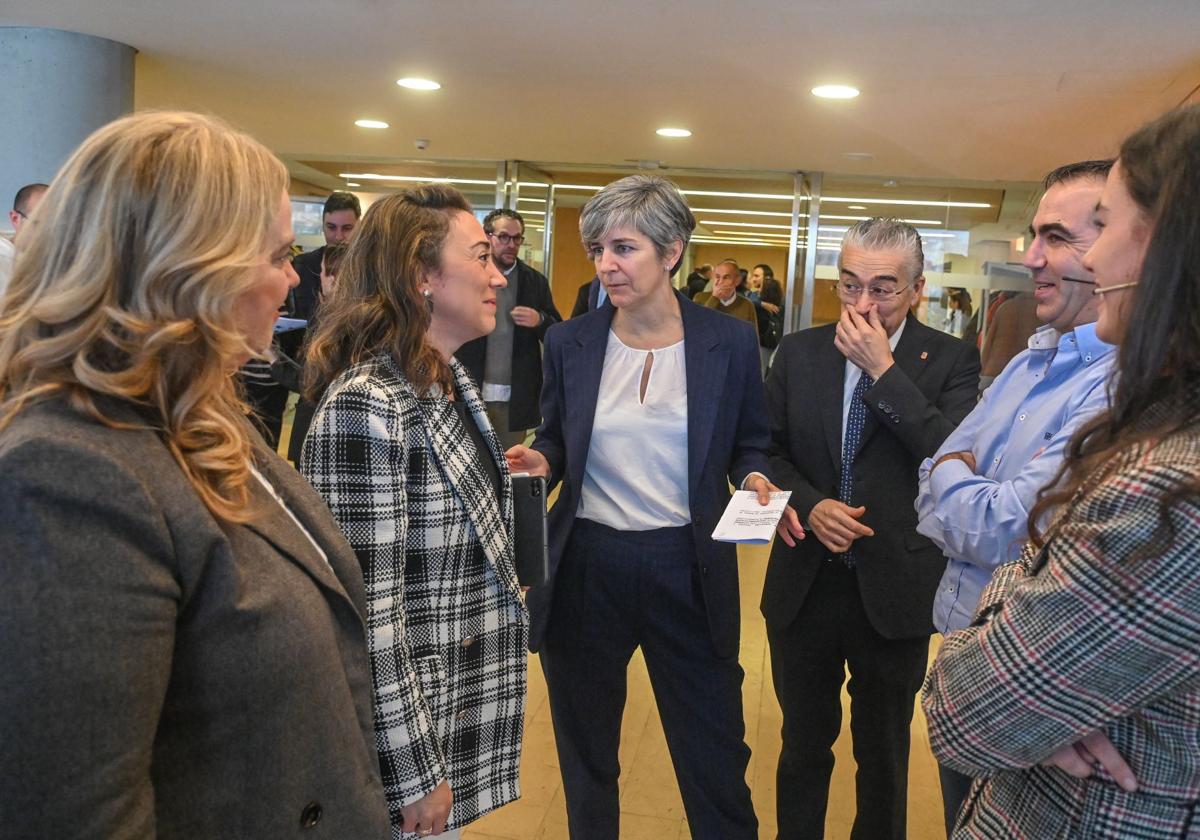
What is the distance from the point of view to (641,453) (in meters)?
2.39

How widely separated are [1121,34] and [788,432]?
268cm

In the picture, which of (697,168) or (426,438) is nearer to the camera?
(426,438)

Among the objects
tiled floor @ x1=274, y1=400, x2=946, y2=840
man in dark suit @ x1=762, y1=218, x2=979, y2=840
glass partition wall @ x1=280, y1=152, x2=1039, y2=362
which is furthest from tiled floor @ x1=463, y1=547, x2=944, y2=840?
glass partition wall @ x1=280, y1=152, x2=1039, y2=362

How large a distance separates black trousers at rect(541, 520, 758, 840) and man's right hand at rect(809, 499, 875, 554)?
318 mm

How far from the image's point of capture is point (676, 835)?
9.48 feet

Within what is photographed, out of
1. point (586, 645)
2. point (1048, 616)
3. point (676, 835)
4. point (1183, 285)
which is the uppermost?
point (1183, 285)

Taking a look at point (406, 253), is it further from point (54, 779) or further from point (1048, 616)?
point (1048, 616)

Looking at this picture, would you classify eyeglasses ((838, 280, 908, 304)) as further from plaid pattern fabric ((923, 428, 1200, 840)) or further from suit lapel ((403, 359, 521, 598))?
plaid pattern fabric ((923, 428, 1200, 840))

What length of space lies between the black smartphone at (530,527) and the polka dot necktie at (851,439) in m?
0.85

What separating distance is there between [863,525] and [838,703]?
0.57 m

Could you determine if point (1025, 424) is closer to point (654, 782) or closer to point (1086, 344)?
point (1086, 344)

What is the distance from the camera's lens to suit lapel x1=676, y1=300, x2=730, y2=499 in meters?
2.34

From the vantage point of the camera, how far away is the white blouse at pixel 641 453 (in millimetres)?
2369

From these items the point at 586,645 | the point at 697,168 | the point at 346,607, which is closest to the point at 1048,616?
the point at 346,607
